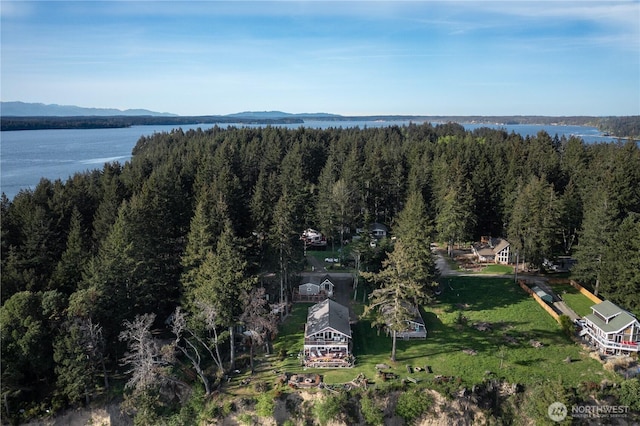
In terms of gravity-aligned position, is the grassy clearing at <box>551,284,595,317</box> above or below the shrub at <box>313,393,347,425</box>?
above

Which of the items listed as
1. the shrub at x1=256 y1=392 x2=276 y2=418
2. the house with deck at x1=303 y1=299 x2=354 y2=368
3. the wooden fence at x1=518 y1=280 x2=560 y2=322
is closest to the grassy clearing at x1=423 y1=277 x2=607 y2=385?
the wooden fence at x1=518 y1=280 x2=560 y2=322

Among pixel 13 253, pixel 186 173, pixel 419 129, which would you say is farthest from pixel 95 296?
pixel 419 129

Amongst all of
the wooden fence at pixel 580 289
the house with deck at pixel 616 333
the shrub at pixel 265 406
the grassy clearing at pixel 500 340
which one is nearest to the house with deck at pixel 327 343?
the shrub at pixel 265 406

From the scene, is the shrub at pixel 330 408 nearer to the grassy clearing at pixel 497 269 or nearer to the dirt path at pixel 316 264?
the dirt path at pixel 316 264

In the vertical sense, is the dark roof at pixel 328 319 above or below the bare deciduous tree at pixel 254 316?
below

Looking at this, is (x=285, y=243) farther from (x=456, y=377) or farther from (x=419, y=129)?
(x=419, y=129)

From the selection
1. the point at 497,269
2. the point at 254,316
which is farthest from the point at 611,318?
the point at 254,316

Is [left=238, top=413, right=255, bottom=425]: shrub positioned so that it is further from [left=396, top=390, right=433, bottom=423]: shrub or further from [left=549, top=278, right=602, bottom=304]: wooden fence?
[left=549, top=278, right=602, bottom=304]: wooden fence
